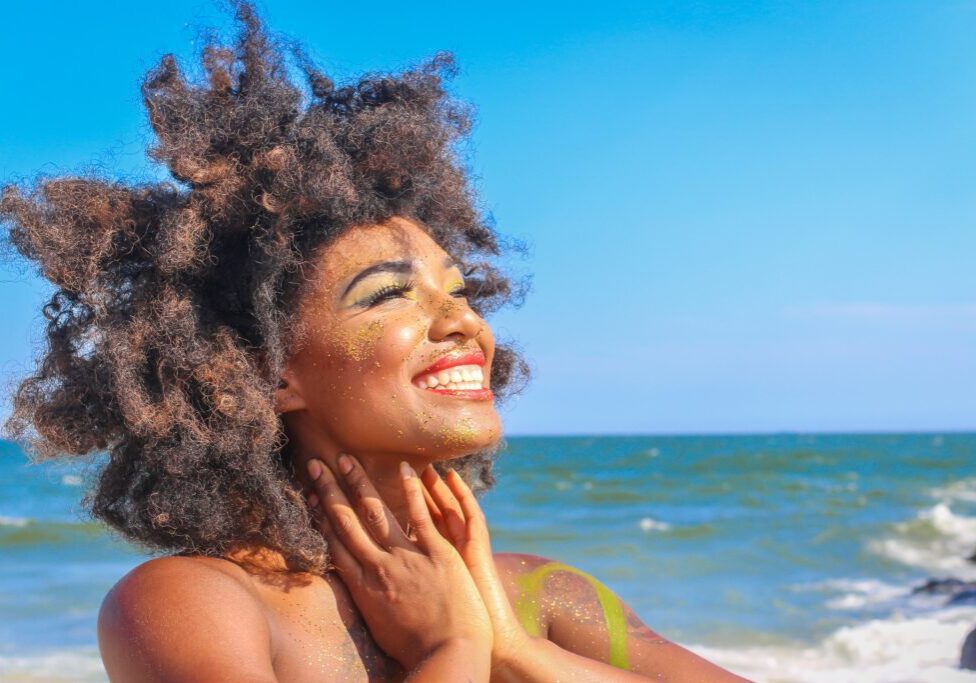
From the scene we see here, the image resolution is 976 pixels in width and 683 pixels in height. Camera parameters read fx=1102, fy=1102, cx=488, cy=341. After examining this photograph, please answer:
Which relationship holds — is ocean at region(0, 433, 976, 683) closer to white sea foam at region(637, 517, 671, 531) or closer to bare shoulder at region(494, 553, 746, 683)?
white sea foam at region(637, 517, 671, 531)

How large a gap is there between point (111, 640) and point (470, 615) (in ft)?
2.87

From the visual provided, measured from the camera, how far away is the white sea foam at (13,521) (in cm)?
1978

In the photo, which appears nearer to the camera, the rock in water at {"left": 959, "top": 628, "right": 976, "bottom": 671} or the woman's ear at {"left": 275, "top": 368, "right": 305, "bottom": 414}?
the woman's ear at {"left": 275, "top": 368, "right": 305, "bottom": 414}

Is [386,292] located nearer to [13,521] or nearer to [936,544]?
[936,544]

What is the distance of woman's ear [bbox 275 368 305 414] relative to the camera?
320 cm

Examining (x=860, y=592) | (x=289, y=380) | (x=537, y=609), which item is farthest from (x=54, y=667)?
(x=860, y=592)

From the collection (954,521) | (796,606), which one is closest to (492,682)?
(796,606)

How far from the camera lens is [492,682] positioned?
2.87m

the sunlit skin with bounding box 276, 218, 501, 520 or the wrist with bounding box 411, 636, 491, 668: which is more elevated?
the sunlit skin with bounding box 276, 218, 501, 520

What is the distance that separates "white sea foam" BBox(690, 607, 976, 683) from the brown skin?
6772 millimetres

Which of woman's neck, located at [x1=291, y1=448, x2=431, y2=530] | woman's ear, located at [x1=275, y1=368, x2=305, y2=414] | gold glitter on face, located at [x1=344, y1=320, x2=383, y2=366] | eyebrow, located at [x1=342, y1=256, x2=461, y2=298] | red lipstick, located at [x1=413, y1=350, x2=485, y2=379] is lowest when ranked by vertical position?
woman's neck, located at [x1=291, y1=448, x2=431, y2=530]

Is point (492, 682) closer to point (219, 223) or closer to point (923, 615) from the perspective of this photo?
point (219, 223)

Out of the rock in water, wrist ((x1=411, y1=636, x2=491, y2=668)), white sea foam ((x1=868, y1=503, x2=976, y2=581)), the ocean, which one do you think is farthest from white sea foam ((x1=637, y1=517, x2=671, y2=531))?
wrist ((x1=411, y1=636, x2=491, y2=668))

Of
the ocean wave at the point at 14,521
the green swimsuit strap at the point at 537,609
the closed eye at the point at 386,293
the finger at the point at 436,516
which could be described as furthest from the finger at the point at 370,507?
the ocean wave at the point at 14,521
